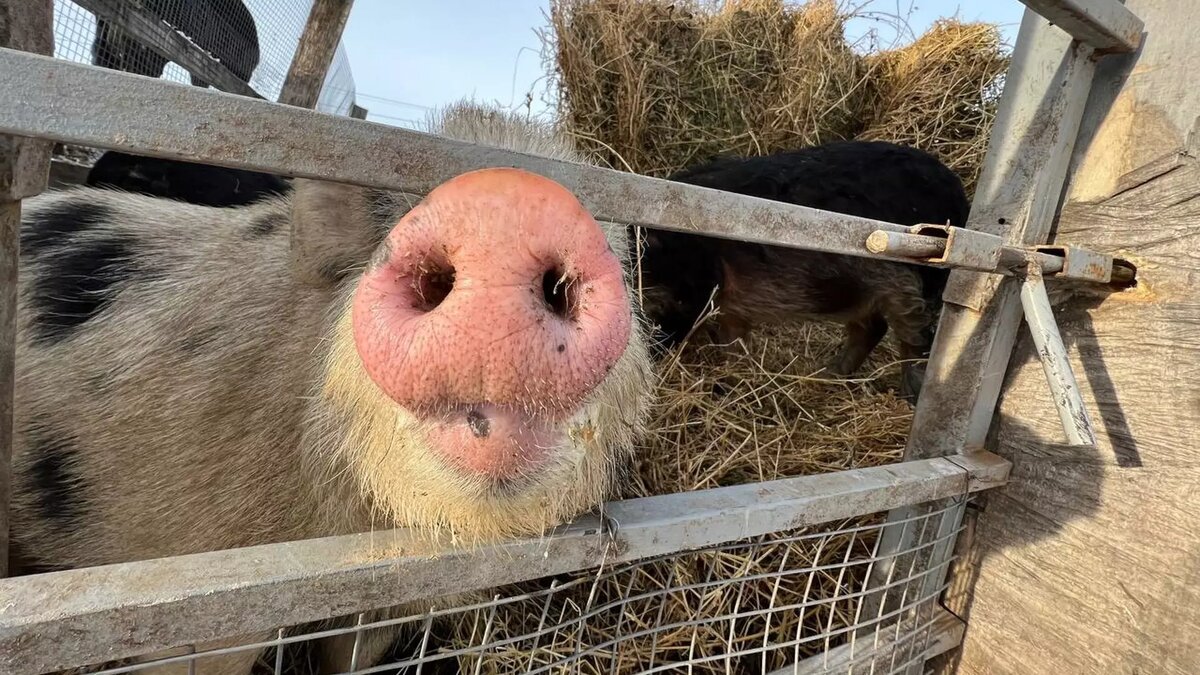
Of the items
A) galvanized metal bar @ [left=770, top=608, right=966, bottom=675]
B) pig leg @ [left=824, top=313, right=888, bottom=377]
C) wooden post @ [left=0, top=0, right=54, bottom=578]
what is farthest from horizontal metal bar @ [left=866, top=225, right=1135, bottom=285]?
pig leg @ [left=824, top=313, right=888, bottom=377]

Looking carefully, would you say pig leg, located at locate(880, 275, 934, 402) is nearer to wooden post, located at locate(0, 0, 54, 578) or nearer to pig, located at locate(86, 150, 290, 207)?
pig, located at locate(86, 150, 290, 207)

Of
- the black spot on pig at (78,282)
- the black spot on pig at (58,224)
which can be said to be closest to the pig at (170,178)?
the black spot on pig at (58,224)

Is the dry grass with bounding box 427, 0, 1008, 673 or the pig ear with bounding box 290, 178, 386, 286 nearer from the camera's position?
the pig ear with bounding box 290, 178, 386, 286

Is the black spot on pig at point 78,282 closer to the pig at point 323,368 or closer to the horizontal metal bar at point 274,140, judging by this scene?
the pig at point 323,368

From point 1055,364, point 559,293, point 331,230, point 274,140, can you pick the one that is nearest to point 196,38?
point 331,230

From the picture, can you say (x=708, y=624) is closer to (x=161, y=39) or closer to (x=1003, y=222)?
(x=1003, y=222)

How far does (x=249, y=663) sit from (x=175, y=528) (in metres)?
0.32

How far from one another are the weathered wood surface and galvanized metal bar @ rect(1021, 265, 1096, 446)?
0.25m

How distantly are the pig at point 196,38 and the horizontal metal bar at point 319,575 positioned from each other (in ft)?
9.30

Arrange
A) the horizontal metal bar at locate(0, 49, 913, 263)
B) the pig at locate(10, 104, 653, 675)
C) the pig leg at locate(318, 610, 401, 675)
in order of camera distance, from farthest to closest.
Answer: the pig leg at locate(318, 610, 401, 675) → the pig at locate(10, 104, 653, 675) → the horizontal metal bar at locate(0, 49, 913, 263)

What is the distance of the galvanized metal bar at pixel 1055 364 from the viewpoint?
1.10m

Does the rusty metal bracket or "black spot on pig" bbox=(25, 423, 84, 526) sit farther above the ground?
the rusty metal bracket

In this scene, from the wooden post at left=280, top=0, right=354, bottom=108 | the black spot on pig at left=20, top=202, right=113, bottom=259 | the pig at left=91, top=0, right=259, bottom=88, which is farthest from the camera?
the pig at left=91, top=0, right=259, bottom=88

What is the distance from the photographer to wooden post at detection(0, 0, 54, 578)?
2.68ft
